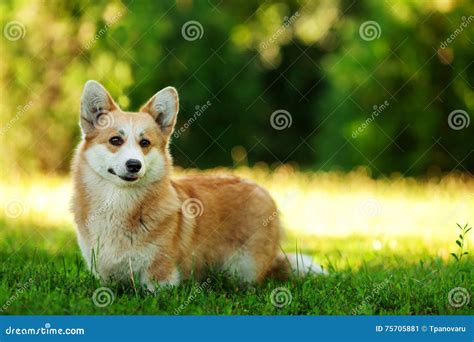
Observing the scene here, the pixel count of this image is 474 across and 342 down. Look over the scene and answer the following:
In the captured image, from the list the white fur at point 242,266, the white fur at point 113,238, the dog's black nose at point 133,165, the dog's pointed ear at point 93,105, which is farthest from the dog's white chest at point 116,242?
the white fur at point 242,266

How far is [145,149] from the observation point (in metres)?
5.10

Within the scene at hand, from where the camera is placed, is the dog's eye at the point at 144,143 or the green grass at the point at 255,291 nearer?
the green grass at the point at 255,291

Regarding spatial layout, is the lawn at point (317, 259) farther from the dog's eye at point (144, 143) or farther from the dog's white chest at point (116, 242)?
the dog's eye at point (144, 143)

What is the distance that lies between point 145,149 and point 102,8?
8.25 m

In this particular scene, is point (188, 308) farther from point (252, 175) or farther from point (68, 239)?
point (252, 175)

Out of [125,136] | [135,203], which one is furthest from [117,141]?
[135,203]

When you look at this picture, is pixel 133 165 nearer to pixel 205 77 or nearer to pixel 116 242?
pixel 116 242

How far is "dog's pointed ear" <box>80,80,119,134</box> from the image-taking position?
204 inches

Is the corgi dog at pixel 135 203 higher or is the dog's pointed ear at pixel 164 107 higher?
the dog's pointed ear at pixel 164 107

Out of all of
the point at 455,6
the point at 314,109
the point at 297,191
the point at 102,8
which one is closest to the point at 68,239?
the point at 297,191

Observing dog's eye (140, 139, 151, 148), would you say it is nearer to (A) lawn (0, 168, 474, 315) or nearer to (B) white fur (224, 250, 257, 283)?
(A) lawn (0, 168, 474, 315)

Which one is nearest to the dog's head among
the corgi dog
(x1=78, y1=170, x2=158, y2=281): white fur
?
A: the corgi dog

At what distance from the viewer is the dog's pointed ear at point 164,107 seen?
17.5ft

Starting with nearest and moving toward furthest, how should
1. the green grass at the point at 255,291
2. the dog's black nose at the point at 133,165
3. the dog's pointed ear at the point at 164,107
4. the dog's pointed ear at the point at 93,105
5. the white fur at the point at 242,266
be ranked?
the green grass at the point at 255,291, the dog's black nose at the point at 133,165, the dog's pointed ear at the point at 93,105, the dog's pointed ear at the point at 164,107, the white fur at the point at 242,266
